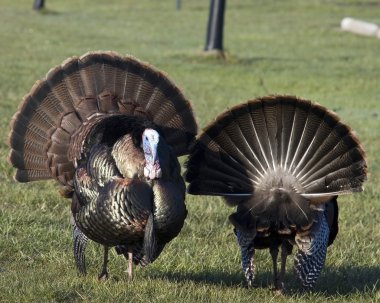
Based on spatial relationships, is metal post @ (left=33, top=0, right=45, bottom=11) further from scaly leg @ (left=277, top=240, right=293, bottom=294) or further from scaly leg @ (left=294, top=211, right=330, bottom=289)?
scaly leg @ (left=294, top=211, right=330, bottom=289)

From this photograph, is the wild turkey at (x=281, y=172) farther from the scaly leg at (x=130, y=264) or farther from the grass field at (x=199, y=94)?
the scaly leg at (x=130, y=264)

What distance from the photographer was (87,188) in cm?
580

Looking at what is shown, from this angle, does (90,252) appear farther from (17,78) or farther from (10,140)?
(17,78)

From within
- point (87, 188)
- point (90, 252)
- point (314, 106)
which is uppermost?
point (314, 106)

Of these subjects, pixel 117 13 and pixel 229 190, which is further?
pixel 117 13

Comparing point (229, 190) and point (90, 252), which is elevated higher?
point (229, 190)

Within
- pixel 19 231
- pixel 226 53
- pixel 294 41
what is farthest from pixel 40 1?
pixel 19 231

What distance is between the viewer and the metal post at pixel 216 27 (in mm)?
22609

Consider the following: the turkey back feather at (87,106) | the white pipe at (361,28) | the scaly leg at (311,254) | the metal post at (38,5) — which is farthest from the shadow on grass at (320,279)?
the metal post at (38,5)

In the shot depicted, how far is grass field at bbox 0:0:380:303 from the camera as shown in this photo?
19.8 ft

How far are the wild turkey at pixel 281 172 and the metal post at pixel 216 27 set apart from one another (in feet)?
54.0

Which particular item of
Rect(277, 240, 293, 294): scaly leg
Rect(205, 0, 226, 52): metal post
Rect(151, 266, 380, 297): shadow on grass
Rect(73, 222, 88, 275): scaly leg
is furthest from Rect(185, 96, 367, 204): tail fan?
Rect(205, 0, 226, 52): metal post

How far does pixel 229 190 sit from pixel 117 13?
3246cm

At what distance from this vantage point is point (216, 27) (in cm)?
2252
